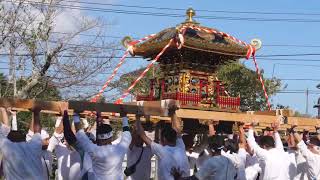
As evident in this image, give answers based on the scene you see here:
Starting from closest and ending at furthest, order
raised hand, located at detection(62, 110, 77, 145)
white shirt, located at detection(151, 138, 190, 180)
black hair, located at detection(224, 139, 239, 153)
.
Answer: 1. raised hand, located at detection(62, 110, 77, 145)
2. white shirt, located at detection(151, 138, 190, 180)
3. black hair, located at detection(224, 139, 239, 153)

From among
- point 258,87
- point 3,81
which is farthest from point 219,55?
point 258,87

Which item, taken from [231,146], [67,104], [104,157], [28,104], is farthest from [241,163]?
[28,104]

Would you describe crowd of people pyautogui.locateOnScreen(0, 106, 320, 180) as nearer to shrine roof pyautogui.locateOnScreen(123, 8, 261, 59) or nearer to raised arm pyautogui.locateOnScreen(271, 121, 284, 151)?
raised arm pyautogui.locateOnScreen(271, 121, 284, 151)

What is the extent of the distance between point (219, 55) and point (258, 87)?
17.5 m

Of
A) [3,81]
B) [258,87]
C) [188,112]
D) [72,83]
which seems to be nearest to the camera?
[188,112]

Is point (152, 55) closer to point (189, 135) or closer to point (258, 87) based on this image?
point (189, 135)

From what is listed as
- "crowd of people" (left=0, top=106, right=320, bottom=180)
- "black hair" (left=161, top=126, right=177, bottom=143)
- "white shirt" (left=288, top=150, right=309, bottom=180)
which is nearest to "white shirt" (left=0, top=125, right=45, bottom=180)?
"crowd of people" (left=0, top=106, right=320, bottom=180)

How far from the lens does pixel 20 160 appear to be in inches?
250

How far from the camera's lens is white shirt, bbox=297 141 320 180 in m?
8.91

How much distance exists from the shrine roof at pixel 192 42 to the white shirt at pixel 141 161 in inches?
172

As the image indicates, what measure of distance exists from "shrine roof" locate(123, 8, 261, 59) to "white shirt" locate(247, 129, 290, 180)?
14.0ft

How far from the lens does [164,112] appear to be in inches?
283

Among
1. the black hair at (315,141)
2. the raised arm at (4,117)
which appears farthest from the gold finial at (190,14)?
the raised arm at (4,117)

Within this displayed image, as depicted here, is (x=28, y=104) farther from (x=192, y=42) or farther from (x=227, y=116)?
(x=192, y=42)
